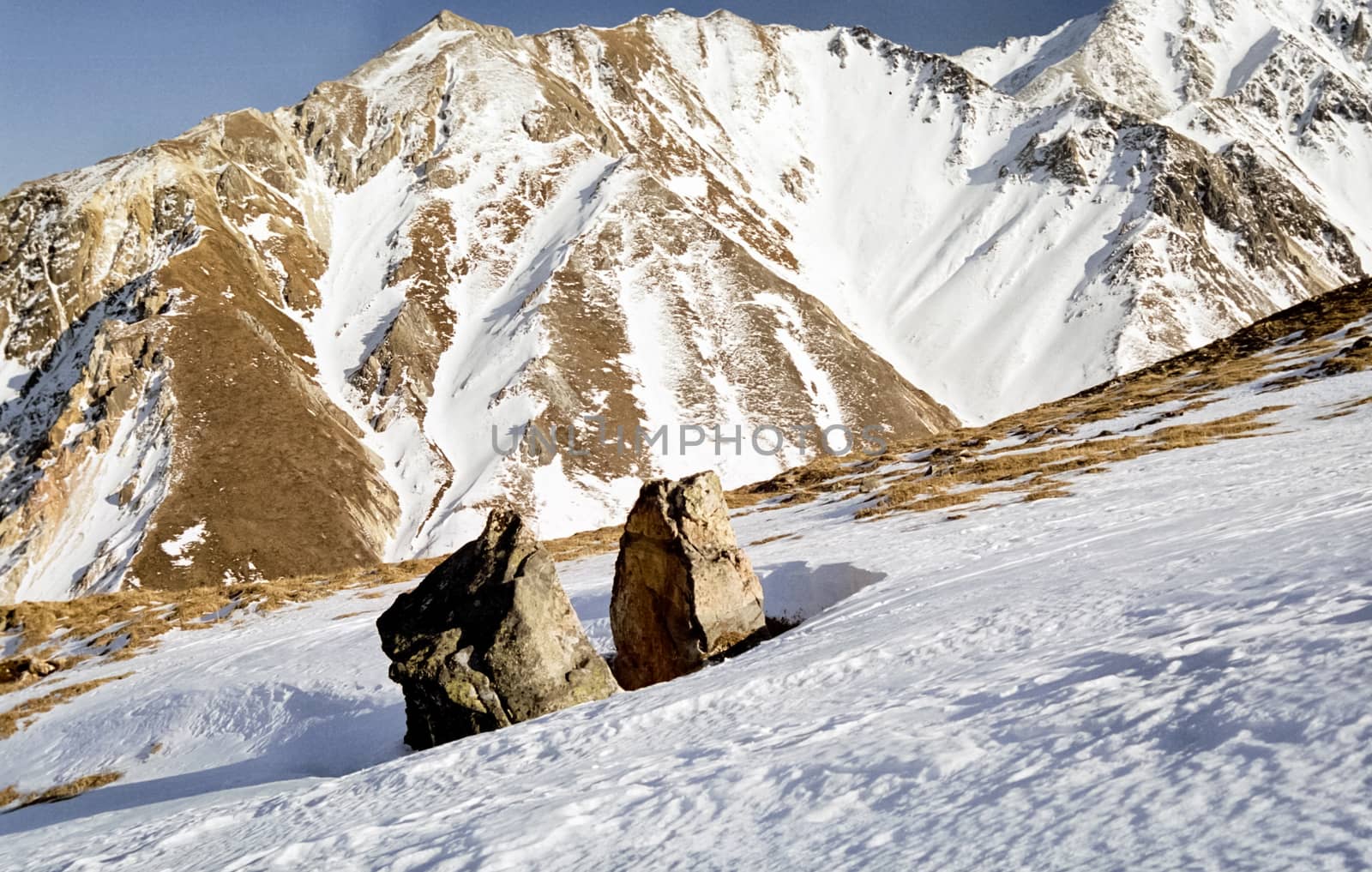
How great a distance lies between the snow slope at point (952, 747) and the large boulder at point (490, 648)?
162cm

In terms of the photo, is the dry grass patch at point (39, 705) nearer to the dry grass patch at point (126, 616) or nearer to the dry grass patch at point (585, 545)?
the dry grass patch at point (126, 616)

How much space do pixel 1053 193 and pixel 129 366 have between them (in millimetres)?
153069

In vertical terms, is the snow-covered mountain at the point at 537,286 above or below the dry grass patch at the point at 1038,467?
above

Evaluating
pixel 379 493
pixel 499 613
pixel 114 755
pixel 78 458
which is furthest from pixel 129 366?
pixel 499 613

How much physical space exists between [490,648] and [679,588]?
4.13 m

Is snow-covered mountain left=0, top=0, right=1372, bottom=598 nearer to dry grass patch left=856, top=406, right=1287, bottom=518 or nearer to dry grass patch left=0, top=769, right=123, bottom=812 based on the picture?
dry grass patch left=856, top=406, right=1287, bottom=518

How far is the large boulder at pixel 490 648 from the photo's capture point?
37.6 ft

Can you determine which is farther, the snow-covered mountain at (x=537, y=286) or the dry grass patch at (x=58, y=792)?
the snow-covered mountain at (x=537, y=286)

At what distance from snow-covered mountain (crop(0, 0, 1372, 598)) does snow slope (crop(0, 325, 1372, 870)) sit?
208 ft

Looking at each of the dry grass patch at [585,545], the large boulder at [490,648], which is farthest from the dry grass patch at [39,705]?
the dry grass patch at [585,545]

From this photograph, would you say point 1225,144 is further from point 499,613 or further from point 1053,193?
point 499,613

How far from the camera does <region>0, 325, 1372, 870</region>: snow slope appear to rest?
14.0ft

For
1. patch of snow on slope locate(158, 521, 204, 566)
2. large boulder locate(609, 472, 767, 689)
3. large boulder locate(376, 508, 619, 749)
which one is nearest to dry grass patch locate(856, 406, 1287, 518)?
large boulder locate(609, 472, 767, 689)

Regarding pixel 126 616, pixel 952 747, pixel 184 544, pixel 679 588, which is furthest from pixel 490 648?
pixel 184 544
